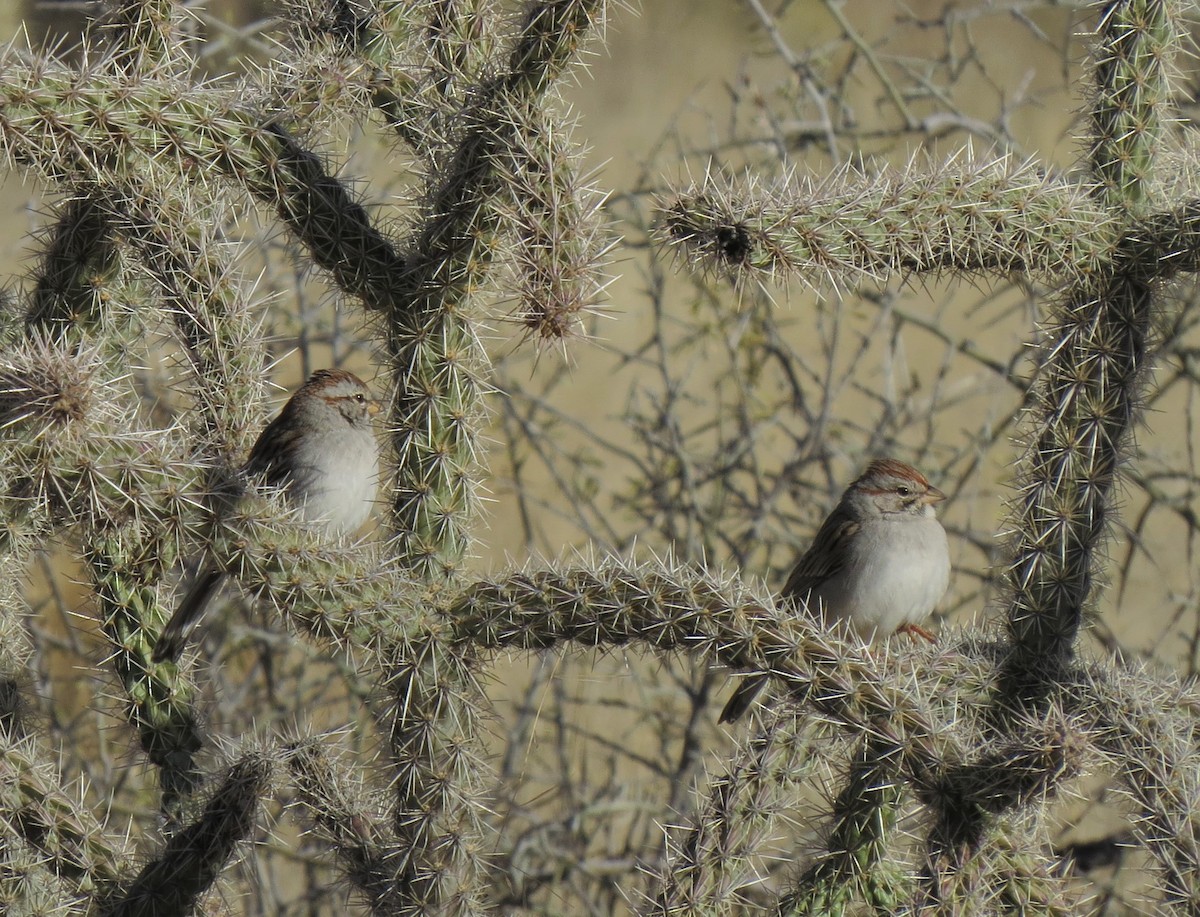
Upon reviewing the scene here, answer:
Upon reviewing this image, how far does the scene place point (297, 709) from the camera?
7.57 meters

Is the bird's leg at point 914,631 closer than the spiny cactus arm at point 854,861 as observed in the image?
No

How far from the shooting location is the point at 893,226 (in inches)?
122

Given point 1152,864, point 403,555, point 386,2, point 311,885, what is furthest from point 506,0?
point 311,885

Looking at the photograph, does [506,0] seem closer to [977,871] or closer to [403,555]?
[403,555]

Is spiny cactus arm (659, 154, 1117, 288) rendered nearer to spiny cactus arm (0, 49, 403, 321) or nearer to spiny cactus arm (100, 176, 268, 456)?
spiny cactus arm (0, 49, 403, 321)

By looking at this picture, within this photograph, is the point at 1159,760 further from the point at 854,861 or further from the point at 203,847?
the point at 203,847

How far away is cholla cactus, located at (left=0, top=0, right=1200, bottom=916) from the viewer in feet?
9.57

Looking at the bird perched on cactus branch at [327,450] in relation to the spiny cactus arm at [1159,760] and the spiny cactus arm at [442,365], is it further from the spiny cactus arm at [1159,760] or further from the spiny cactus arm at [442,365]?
the spiny cactus arm at [1159,760]

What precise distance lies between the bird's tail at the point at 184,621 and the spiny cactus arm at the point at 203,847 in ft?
1.52

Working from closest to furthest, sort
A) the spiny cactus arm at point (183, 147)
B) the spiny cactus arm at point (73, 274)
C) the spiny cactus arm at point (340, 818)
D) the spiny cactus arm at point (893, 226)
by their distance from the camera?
the spiny cactus arm at point (893, 226), the spiny cactus arm at point (183, 147), the spiny cactus arm at point (340, 818), the spiny cactus arm at point (73, 274)

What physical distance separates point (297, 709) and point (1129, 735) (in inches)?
218

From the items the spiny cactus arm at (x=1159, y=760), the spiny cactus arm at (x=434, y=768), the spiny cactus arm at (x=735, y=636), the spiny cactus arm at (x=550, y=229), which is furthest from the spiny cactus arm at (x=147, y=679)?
the spiny cactus arm at (x=1159, y=760)

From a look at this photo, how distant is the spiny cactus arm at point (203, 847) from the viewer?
11.8 feet

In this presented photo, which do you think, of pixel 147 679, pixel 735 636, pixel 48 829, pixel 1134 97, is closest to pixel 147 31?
pixel 147 679
